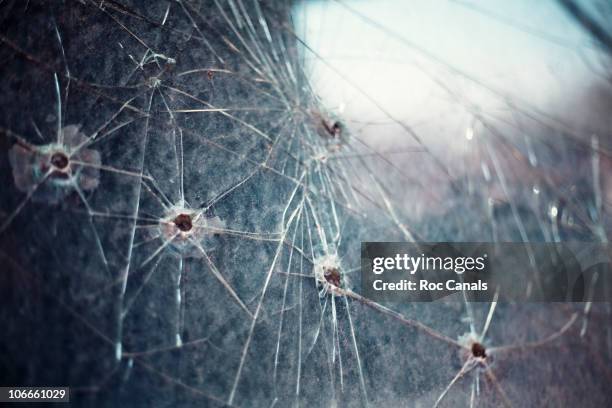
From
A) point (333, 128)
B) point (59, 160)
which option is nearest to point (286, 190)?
point (333, 128)

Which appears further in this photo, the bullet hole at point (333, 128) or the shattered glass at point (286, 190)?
the bullet hole at point (333, 128)

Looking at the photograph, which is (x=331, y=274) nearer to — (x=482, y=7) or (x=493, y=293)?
(x=493, y=293)

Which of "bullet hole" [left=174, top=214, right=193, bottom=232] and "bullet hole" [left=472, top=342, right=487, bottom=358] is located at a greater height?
"bullet hole" [left=174, top=214, right=193, bottom=232]

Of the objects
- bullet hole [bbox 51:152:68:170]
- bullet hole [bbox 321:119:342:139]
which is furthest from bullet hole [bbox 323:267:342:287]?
bullet hole [bbox 51:152:68:170]

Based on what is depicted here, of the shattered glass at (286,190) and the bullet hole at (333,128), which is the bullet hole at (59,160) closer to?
the shattered glass at (286,190)

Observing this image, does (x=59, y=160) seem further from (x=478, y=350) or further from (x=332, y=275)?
(x=478, y=350)

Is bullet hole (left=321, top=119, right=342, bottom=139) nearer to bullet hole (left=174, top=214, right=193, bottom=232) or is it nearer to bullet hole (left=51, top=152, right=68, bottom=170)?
bullet hole (left=174, top=214, right=193, bottom=232)

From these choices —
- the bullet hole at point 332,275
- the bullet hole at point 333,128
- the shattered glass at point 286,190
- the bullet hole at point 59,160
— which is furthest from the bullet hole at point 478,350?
the bullet hole at point 59,160

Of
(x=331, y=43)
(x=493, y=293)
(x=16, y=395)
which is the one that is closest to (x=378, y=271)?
(x=493, y=293)
